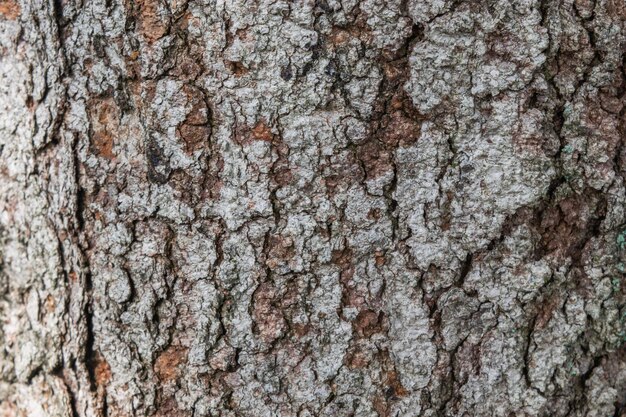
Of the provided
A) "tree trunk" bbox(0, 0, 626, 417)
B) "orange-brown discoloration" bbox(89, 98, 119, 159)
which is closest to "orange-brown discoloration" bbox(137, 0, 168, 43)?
"tree trunk" bbox(0, 0, 626, 417)

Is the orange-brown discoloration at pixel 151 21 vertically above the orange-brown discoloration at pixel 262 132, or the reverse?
the orange-brown discoloration at pixel 151 21

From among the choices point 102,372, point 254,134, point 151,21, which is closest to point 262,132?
point 254,134

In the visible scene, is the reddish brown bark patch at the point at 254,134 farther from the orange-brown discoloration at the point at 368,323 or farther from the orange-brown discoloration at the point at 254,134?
the orange-brown discoloration at the point at 368,323

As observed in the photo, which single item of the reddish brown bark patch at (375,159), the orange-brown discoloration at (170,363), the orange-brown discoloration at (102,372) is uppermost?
the reddish brown bark patch at (375,159)

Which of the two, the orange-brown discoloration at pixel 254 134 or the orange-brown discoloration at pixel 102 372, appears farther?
the orange-brown discoloration at pixel 102 372

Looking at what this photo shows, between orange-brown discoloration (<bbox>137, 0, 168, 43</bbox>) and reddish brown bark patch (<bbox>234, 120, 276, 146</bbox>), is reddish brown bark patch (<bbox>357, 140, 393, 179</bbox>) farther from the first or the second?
orange-brown discoloration (<bbox>137, 0, 168, 43</bbox>)

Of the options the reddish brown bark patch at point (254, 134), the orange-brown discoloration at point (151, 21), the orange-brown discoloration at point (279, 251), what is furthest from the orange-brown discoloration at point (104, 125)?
the orange-brown discoloration at point (279, 251)
